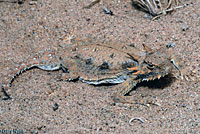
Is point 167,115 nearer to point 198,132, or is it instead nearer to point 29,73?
point 198,132

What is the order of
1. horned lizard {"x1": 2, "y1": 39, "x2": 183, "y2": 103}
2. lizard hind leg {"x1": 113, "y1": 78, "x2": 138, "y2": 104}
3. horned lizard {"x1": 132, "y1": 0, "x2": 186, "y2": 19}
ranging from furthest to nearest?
horned lizard {"x1": 132, "y1": 0, "x2": 186, "y2": 19}, lizard hind leg {"x1": 113, "y1": 78, "x2": 138, "y2": 104}, horned lizard {"x1": 2, "y1": 39, "x2": 183, "y2": 103}

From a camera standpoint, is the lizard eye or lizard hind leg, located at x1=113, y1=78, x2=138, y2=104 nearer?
the lizard eye

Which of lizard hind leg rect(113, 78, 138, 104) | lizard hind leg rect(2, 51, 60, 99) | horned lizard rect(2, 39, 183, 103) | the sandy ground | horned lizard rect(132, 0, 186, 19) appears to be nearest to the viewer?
the sandy ground

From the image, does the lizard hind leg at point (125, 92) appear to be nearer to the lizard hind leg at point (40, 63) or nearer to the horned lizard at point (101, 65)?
the horned lizard at point (101, 65)

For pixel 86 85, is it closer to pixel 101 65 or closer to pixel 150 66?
pixel 101 65

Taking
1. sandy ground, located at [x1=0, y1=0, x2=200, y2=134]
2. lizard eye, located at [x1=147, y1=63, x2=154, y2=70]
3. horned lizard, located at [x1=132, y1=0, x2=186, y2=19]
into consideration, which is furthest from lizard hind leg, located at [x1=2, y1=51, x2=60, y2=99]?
horned lizard, located at [x1=132, y1=0, x2=186, y2=19]

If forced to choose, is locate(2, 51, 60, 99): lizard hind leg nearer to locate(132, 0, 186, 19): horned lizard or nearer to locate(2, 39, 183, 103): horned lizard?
locate(2, 39, 183, 103): horned lizard

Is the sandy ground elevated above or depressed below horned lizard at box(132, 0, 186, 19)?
below
